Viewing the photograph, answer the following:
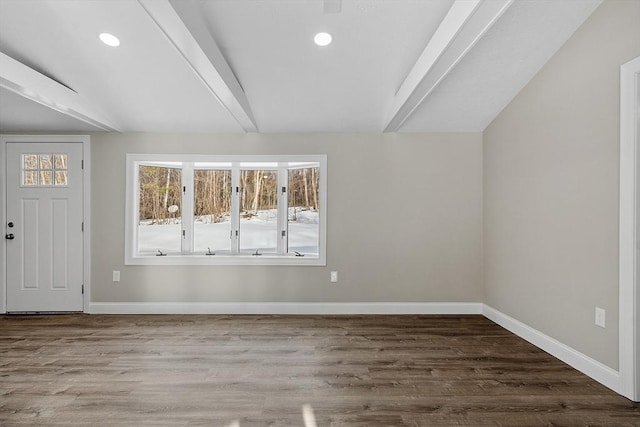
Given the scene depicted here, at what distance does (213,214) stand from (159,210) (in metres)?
0.67

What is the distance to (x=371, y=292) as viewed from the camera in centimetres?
451

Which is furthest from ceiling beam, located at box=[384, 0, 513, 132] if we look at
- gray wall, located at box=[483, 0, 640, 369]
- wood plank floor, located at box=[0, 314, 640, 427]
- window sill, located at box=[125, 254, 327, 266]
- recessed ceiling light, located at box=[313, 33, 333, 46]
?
wood plank floor, located at box=[0, 314, 640, 427]

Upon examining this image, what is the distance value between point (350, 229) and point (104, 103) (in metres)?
3.00

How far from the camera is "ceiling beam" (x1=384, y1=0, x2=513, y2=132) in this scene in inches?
88.3

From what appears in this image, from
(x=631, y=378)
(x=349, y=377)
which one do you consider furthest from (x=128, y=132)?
(x=631, y=378)

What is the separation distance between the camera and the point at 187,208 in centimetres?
471

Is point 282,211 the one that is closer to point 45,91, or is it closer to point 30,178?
point 45,91

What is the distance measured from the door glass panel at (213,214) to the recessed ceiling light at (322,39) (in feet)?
7.43

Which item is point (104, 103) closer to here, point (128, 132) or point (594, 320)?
point (128, 132)

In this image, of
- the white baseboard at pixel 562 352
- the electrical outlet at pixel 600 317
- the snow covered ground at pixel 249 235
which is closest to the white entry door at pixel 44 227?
the snow covered ground at pixel 249 235

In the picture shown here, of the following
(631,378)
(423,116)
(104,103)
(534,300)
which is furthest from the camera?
(423,116)

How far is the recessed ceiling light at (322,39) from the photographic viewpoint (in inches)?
116

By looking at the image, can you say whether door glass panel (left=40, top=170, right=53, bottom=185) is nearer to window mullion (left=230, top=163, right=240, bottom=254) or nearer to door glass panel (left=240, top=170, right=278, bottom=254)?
window mullion (left=230, top=163, right=240, bottom=254)

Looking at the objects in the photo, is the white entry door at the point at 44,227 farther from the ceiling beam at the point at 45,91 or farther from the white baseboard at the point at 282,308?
the ceiling beam at the point at 45,91
